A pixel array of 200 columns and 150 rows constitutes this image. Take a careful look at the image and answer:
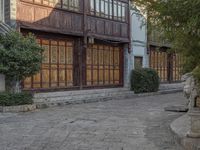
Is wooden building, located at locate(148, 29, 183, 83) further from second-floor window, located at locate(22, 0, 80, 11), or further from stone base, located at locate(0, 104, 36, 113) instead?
stone base, located at locate(0, 104, 36, 113)

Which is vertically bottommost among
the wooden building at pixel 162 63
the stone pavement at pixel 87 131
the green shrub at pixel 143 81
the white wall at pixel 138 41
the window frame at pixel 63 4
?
the stone pavement at pixel 87 131

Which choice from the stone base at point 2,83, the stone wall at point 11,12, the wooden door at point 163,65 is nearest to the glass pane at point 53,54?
the stone wall at point 11,12

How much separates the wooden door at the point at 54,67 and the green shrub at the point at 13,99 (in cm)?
251

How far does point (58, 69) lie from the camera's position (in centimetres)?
1922

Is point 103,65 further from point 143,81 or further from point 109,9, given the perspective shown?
point 109,9

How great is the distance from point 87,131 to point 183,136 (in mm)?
2696

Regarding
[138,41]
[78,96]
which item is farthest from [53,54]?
[138,41]

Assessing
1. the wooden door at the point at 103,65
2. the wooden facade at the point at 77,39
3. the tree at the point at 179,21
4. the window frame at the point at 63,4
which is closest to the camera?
the tree at the point at 179,21

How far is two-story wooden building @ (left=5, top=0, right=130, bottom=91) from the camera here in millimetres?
17312

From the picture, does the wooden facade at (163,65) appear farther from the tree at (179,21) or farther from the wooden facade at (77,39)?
the tree at (179,21)

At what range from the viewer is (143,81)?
23.4 meters

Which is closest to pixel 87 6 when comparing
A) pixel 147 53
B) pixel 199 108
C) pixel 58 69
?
pixel 58 69

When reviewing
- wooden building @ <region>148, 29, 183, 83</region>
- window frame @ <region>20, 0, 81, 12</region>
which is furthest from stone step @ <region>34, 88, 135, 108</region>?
wooden building @ <region>148, 29, 183, 83</region>

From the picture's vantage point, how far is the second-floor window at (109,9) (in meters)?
21.1
